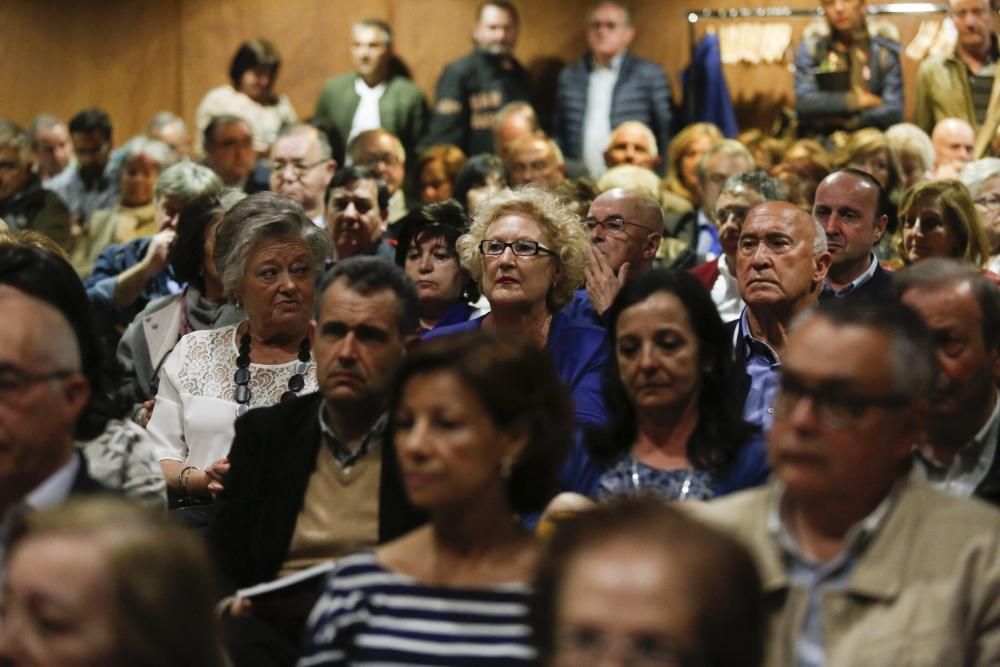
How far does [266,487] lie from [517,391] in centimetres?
75

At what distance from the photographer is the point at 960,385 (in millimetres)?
2939

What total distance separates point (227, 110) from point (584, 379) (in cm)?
516

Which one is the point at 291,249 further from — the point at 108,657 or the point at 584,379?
the point at 108,657

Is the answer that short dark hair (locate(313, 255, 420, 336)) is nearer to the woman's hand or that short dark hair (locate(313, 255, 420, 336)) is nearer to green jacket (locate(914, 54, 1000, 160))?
the woman's hand

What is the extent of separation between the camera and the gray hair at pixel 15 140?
711 cm

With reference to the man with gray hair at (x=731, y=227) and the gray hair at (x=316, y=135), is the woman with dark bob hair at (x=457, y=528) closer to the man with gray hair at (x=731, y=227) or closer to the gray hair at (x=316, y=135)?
the man with gray hair at (x=731, y=227)

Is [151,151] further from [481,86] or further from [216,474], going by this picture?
[216,474]

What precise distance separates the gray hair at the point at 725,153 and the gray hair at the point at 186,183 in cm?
186

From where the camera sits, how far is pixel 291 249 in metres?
4.05

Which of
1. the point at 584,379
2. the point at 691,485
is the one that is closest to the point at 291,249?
the point at 584,379

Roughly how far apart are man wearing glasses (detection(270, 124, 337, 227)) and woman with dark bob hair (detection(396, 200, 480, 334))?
1690 millimetres

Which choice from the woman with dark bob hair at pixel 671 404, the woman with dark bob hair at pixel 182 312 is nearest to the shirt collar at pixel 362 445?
the woman with dark bob hair at pixel 671 404

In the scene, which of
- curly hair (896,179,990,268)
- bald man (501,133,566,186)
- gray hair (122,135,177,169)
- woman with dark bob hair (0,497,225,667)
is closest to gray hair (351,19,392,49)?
gray hair (122,135,177,169)

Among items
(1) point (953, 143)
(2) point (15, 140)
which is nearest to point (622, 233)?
(1) point (953, 143)
